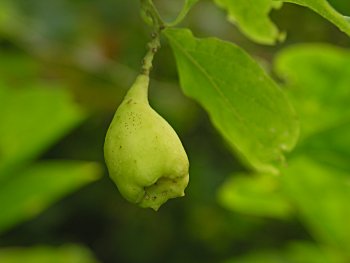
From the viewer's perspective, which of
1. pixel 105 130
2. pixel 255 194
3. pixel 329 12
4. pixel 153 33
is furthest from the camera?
pixel 105 130

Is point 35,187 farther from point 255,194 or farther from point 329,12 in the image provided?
point 329,12

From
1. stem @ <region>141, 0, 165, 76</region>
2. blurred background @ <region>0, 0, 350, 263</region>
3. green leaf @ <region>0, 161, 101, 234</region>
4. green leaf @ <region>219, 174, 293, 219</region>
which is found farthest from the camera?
blurred background @ <region>0, 0, 350, 263</region>

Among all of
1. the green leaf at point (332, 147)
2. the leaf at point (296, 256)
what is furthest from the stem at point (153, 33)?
the leaf at point (296, 256)

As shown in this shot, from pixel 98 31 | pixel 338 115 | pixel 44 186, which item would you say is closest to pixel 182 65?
pixel 338 115

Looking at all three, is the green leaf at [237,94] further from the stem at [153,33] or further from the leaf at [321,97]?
the leaf at [321,97]

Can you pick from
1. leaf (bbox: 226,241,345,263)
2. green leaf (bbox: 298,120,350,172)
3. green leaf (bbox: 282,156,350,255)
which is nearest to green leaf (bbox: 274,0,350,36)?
green leaf (bbox: 298,120,350,172)

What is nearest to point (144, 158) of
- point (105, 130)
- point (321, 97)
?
point (321, 97)

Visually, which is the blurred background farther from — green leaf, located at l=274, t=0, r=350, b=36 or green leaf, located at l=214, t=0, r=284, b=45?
green leaf, located at l=274, t=0, r=350, b=36

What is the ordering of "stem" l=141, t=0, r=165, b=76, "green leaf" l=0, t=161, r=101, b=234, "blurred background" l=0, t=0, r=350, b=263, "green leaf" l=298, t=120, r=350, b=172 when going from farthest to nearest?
"blurred background" l=0, t=0, r=350, b=263
"green leaf" l=0, t=161, r=101, b=234
"green leaf" l=298, t=120, r=350, b=172
"stem" l=141, t=0, r=165, b=76
